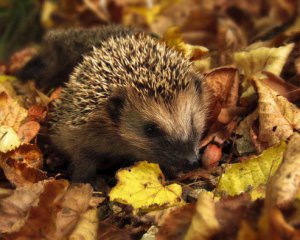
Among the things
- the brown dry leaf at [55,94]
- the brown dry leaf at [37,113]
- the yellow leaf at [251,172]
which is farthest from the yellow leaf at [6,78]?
the yellow leaf at [251,172]

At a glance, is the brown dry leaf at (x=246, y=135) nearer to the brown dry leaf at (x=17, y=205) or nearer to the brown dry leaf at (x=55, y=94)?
the brown dry leaf at (x=17, y=205)

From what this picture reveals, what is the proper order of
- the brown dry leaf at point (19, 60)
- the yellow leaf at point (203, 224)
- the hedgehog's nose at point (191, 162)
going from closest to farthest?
the yellow leaf at point (203, 224)
the hedgehog's nose at point (191, 162)
the brown dry leaf at point (19, 60)

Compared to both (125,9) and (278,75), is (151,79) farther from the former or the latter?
(125,9)

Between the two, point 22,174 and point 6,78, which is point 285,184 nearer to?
point 22,174

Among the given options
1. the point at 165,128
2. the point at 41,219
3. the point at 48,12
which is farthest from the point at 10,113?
the point at 48,12

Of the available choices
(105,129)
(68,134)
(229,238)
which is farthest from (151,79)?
(229,238)

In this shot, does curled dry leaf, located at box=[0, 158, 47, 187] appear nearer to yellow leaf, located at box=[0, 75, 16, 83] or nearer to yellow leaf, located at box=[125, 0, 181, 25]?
yellow leaf, located at box=[0, 75, 16, 83]

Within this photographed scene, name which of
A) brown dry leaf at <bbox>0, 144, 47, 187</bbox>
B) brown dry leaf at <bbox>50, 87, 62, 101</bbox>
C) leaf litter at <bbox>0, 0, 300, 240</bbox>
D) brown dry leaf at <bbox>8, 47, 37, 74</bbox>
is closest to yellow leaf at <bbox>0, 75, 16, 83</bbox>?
leaf litter at <bbox>0, 0, 300, 240</bbox>

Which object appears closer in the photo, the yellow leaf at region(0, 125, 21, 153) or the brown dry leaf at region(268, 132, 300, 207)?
the brown dry leaf at region(268, 132, 300, 207)
